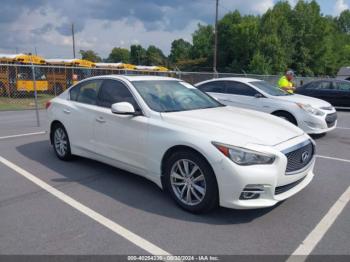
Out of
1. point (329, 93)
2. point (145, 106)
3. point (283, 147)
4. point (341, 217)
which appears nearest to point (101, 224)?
point (145, 106)

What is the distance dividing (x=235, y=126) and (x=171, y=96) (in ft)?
4.11

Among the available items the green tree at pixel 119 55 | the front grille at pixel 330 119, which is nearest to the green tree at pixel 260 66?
the front grille at pixel 330 119

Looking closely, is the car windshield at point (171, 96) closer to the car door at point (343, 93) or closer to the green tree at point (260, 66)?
the car door at point (343, 93)

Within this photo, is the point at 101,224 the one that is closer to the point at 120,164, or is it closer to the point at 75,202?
the point at 75,202

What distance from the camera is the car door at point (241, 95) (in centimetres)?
895

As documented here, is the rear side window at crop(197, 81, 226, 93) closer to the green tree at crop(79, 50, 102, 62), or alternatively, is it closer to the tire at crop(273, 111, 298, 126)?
the tire at crop(273, 111, 298, 126)

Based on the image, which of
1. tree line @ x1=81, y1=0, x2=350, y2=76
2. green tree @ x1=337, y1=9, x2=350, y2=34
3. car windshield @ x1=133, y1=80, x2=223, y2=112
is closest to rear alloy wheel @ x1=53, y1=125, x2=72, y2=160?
car windshield @ x1=133, y1=80, x2=223, y2=112

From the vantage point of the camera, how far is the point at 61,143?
5977 millimetres

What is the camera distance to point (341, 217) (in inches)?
153

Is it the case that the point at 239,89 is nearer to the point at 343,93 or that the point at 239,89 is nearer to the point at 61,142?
the point at 61,142

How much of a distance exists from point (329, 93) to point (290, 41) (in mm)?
35225

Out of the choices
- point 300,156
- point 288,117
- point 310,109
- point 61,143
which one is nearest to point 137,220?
point 300,156

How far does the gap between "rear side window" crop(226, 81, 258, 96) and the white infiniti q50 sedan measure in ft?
13.1

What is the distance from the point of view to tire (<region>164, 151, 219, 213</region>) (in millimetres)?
3689
